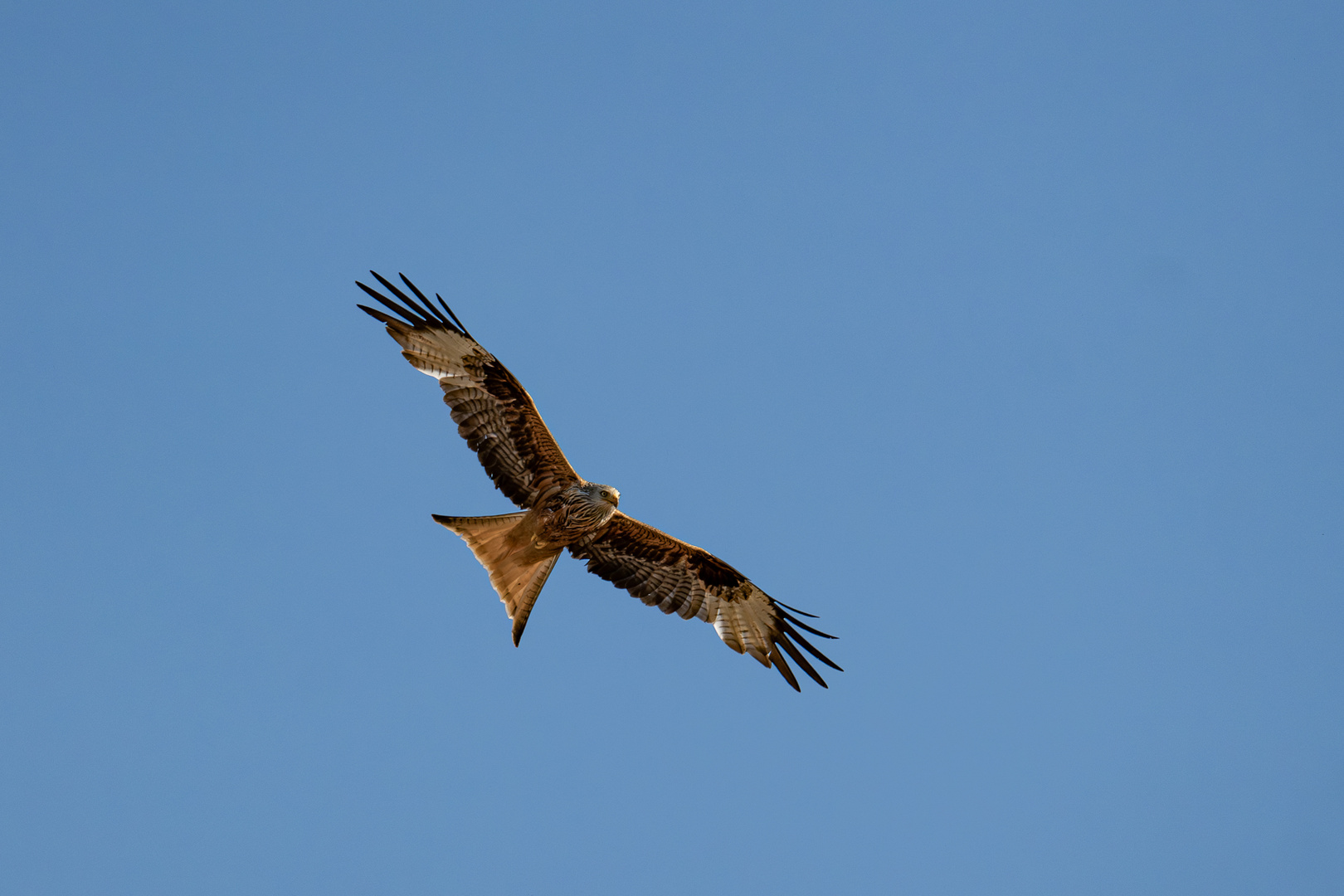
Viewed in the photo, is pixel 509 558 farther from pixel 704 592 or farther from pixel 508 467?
pixel 704 592

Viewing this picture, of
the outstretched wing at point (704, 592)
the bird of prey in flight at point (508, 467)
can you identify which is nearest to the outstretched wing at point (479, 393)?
the bird of prey in flight at point (508, 467)

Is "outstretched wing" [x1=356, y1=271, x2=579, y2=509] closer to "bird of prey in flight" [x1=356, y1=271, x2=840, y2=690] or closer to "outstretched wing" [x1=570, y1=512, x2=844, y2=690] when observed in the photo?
"bird of prey in flight" [x1=356, y1=271, x2=840, y2=690]

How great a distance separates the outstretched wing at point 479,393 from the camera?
10.6 metres

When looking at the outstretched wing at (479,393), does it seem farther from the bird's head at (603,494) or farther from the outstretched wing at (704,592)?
the outstretched wing at (704,592)

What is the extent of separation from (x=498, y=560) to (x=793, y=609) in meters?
2.80

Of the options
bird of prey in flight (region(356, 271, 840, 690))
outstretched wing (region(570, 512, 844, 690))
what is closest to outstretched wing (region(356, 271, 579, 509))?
bird of prey in flight (region(356, 271, 840, 690))

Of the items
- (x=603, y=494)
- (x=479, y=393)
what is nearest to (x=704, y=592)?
(x=603, y=494)

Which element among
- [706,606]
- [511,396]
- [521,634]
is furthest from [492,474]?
[706,606]

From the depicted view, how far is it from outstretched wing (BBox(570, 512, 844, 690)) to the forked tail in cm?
73

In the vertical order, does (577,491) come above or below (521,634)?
above

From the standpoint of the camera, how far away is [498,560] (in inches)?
422

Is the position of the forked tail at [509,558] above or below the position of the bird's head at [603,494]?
below

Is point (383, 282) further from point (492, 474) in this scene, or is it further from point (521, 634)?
point (521, 634)

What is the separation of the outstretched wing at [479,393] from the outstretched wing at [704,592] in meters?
1.14
